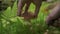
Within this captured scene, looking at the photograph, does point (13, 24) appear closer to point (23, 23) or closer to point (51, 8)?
point (23, 23)

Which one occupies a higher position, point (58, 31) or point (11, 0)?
point (11, 0)

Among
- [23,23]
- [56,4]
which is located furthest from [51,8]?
[23,23]

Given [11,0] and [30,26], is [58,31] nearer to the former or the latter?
[30,26]

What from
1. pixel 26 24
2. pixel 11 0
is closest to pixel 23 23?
pixel 26 24

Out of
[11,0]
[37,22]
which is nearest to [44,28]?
[37,22]

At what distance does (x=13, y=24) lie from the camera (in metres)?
0.98

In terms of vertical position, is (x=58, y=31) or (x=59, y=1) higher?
(x=59, y=1)

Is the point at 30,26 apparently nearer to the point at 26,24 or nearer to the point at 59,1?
the point at 26,24

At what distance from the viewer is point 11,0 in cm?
103

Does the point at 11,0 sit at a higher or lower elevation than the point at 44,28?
higher

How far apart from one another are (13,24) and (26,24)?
5 centimetres

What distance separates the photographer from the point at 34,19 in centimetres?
100

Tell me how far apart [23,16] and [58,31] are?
0.18 m

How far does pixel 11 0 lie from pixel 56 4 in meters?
0.20
